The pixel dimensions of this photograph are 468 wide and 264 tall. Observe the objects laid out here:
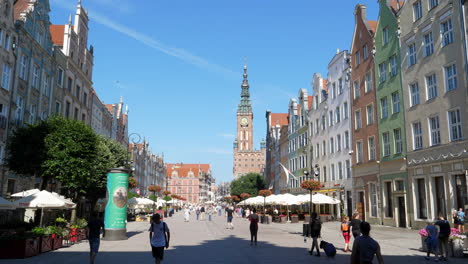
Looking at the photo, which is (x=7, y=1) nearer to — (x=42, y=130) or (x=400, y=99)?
(x=42, y=130)

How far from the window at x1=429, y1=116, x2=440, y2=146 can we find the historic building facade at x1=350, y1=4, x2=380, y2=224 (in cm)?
707

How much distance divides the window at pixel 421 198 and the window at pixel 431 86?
5.89 metres

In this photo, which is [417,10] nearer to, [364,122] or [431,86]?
[431,86]

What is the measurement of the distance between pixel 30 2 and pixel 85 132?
1318 cm

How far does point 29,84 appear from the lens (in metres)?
30.5

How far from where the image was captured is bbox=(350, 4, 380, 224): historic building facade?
1345 inches

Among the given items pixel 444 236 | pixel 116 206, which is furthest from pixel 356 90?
pixel 116 206

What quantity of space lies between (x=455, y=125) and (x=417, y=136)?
13.7ft

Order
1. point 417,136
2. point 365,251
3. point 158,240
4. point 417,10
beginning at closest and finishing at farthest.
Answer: point 365,251 < point 158,240 < point 417,136 < point 417,10

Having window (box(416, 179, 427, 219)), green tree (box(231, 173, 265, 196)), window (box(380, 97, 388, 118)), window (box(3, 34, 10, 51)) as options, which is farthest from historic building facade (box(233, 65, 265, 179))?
window (box(3, 34, 10, 51))

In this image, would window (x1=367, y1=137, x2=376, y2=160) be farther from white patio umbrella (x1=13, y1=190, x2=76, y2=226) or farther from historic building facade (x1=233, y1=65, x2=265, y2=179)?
historic building facade (x1=233, y1=65, x2=265, y2=179)

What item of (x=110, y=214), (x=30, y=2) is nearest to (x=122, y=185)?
(x=110, y=214)

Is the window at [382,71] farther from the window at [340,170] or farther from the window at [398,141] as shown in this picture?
the window at [340,170]

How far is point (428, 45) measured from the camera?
88.6 ft
